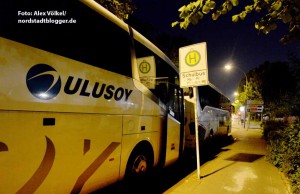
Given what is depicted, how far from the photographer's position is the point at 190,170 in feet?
25.2

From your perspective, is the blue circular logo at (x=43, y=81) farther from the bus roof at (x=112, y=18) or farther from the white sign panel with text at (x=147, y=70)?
the white sign panel with text at (x=147, y=70)

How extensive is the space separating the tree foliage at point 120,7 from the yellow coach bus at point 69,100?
341 centimetres

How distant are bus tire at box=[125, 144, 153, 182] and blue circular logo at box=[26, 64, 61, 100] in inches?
95.6

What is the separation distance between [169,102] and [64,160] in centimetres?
387

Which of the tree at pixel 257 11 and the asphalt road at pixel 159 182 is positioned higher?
the tree at pixel 257 11

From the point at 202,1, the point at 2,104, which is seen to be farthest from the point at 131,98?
the point at 2,104

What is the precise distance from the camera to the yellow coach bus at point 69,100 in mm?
3000

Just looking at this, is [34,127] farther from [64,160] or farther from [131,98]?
[131,98]

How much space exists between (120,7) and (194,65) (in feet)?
13.1

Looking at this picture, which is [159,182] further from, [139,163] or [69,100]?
[69,100]

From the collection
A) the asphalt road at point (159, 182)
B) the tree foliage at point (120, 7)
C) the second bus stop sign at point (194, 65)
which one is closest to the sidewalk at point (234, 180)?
the asphalt road at point (159, 182)

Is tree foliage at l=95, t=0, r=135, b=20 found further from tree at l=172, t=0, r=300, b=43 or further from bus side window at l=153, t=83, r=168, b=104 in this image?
tree at l=172, t=0, r=300, b=43

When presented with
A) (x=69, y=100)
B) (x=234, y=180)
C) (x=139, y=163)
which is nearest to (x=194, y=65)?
(x=139, y=163)

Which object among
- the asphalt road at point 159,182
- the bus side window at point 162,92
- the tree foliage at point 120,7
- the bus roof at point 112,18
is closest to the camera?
the bus roof at point 112,18
